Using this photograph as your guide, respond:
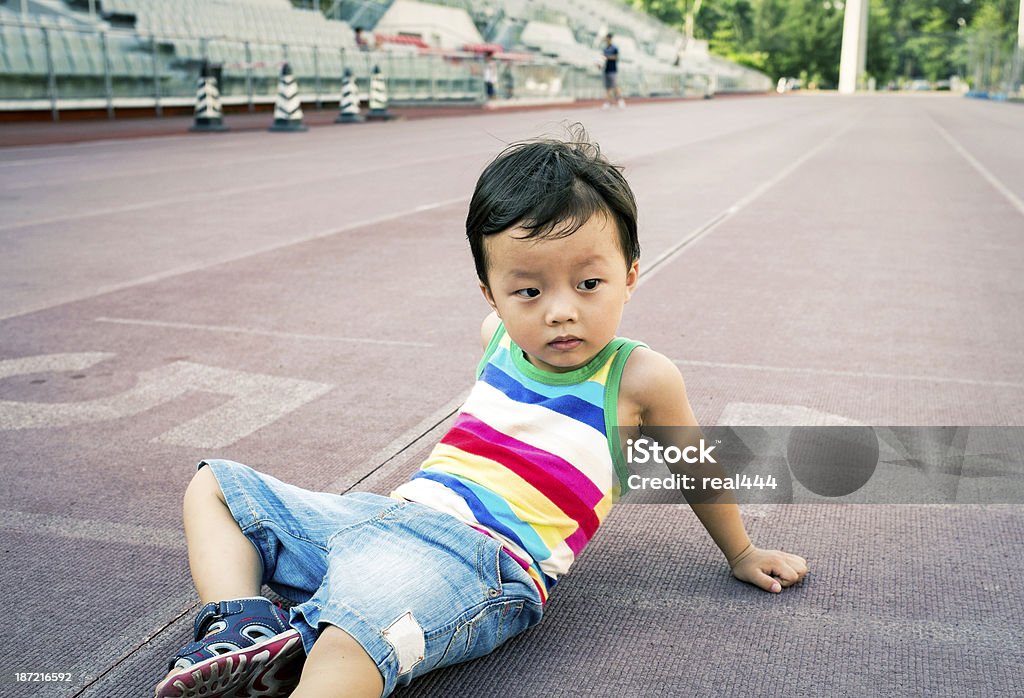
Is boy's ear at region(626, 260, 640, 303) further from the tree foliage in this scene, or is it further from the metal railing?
the tree foliage

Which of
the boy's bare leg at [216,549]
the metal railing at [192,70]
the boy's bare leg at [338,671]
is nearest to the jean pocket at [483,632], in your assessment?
the boy's bare leg at [338,671]

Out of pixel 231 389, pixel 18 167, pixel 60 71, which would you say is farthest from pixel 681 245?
pixel 60 71

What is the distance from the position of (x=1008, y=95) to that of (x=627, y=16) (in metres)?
25.4

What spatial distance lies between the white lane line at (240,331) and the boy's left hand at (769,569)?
241 cm

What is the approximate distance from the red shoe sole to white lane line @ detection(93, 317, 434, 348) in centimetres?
279

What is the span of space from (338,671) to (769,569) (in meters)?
1.11

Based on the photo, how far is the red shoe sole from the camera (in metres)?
1.79

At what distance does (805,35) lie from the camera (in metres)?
115

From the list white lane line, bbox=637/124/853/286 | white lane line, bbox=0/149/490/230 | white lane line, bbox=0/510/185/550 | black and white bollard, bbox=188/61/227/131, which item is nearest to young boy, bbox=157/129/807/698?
white lane line, bbox=0/510/185/550

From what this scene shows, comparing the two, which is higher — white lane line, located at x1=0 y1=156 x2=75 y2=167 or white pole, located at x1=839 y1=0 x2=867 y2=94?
white pole, located at x1=839 y1=0 x2=867 y2=94

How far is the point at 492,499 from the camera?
7.18 ft

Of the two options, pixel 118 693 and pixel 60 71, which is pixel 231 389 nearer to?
pixel 118 693

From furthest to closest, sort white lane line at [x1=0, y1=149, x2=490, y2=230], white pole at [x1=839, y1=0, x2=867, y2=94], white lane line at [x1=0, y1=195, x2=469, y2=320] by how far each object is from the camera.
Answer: white pole at [x1=839, y1=0, x2=867, y2=94]
white lane line at [x1=0, y1=149, x2=490, y2=230]
white lane line at [x1=0, y1=195, x2=469, y2=320]

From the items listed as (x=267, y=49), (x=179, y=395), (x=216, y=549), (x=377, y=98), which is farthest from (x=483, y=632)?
(x=267, y=49)
